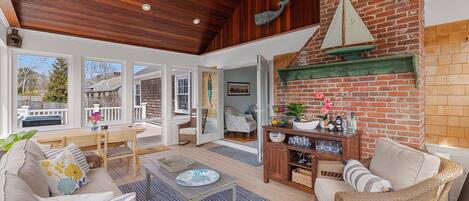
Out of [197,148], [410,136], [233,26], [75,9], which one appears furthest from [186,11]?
[410,136]

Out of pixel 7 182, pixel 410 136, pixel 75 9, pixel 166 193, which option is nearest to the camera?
pixel 7 182

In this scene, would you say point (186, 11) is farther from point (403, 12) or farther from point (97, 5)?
point (403, 12)

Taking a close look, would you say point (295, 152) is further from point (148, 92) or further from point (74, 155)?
point (148, 92)

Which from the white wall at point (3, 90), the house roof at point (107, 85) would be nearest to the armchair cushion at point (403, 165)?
the house roof at point (107, 85)

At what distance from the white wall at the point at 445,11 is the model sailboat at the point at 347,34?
83 cm

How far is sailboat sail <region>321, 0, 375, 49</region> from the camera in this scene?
9.03 ft

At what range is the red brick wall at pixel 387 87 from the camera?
2516 mm

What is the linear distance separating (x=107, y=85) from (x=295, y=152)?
13.9 feet

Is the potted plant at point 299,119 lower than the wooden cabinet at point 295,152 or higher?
higher

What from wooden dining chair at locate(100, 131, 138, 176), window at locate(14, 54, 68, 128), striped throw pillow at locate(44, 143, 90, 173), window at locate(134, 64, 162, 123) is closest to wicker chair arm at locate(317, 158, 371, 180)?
striped throw pillow at locate(44, 143, 90, 173)

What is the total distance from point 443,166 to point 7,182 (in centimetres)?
269

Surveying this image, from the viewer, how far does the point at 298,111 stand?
3.20 m

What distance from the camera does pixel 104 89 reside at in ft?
16.3

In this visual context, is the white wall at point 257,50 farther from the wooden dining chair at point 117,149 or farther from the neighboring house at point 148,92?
the wooden dining chair at point 117,149
